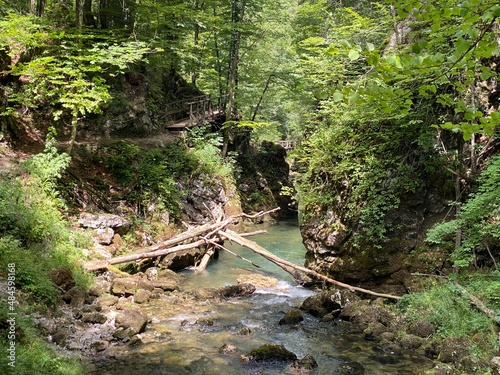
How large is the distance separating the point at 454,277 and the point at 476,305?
3.48ft

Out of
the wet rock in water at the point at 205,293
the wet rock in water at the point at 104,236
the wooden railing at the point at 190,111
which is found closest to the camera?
the wet rock in water at the point at 205,293

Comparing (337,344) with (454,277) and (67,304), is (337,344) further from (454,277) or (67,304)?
(67,304)

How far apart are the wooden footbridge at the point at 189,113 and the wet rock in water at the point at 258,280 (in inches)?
392

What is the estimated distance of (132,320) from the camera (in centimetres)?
751

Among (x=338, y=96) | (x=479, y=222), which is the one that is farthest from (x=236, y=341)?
(x=338, y=96)

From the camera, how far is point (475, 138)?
29.3ft

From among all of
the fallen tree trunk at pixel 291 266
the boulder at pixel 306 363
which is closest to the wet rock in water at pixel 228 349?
the boulder at pixel 306 363

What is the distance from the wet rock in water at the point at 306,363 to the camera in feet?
20.8

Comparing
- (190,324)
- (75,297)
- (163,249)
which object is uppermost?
(163,249)

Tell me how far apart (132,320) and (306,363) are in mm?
3671

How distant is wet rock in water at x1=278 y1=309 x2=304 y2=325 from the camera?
853cm

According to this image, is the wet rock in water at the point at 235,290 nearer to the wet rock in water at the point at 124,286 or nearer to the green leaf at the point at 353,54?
the wet rock in water at the point at 124,286

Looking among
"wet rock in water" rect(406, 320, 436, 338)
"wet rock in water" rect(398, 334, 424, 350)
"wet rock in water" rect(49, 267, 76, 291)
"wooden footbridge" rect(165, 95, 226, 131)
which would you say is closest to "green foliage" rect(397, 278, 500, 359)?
"wet rock in water" rect(406, 320, 436, 338)

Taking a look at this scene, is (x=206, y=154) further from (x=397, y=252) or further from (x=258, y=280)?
(x=397, y=252)
